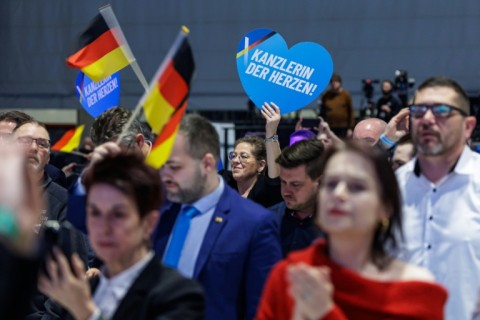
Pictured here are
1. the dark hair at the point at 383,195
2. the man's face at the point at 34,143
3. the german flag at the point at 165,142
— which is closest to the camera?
the dark hair at the point at 383,195

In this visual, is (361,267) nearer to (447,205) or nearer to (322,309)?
(322,309)

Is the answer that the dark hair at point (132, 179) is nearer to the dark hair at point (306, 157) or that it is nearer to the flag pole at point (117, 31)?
the dark hair at point (306, 157)

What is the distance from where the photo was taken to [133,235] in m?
3.51

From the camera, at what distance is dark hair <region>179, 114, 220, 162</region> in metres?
4.31

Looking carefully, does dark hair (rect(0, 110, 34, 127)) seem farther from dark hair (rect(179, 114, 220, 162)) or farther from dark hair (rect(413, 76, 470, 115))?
dark hair (rect(413, 76, 470, 115))

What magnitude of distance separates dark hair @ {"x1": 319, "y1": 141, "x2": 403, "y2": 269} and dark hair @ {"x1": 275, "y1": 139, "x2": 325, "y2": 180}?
1710 mm

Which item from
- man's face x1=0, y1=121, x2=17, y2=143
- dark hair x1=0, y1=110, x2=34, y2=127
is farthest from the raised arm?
man's face x1=0, y1=121, x2=17, y2=143

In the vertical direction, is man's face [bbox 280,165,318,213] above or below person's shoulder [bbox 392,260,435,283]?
below

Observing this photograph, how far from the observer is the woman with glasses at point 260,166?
6492 millimetres

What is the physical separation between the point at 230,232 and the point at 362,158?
1090mm

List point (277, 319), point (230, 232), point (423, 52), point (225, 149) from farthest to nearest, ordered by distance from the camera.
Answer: point (423, 52) → point (225, 149) → point (230, 232) → point (277, 319)

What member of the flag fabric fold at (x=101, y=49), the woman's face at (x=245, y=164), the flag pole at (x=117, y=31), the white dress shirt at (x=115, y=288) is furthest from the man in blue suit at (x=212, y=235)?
the woman's face at (x=245, y=164)

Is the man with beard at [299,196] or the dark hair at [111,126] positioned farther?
the dark hair at [111,126]

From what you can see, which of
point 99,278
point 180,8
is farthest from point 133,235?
point 180,8
